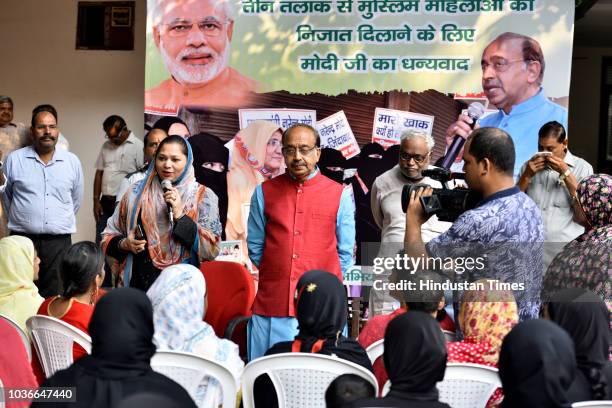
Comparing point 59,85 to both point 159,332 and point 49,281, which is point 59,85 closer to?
point 49,281

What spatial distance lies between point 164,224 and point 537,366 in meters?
2.70

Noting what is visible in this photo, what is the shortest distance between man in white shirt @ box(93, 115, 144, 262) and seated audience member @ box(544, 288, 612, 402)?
227 inches

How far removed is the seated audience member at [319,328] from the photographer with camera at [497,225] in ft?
1.64

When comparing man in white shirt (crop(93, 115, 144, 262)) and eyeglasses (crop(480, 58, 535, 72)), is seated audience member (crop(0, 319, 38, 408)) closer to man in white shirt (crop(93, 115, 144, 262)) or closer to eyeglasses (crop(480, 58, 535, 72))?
eyeglasses (crop(480, 58, 535, 72))

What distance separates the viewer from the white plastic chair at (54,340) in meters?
3.19

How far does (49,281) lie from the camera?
5859 mm

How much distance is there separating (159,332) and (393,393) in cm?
127

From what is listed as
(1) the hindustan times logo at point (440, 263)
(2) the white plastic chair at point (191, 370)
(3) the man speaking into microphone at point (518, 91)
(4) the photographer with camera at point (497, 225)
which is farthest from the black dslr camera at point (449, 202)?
(3) the man speaking into microphone at point (518, 91)

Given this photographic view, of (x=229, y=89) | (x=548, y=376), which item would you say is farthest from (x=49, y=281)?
(x=548, y=376)

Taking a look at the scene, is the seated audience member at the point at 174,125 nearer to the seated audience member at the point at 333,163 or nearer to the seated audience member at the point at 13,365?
the seated audience member at the point at 333,163

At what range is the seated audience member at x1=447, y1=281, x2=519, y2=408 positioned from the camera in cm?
304

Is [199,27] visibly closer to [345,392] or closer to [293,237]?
[293,237]

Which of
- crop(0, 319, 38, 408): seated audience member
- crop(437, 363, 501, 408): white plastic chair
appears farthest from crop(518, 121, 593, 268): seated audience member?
crop(0, 319, 38, 408): seated audience member

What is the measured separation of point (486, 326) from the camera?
306cm
